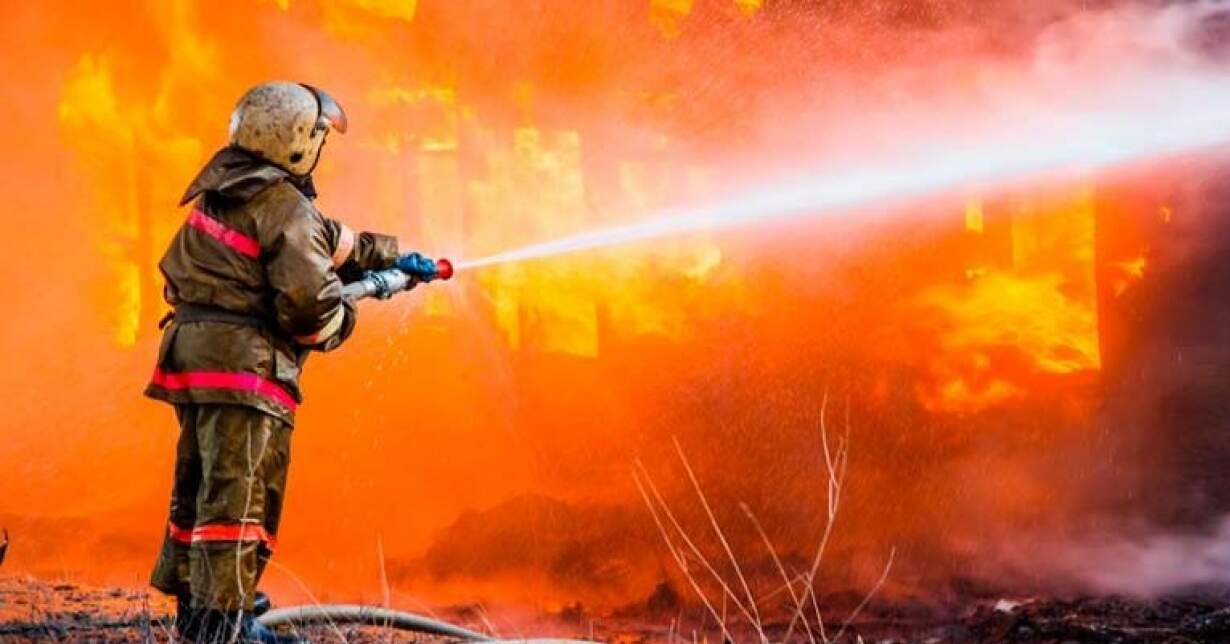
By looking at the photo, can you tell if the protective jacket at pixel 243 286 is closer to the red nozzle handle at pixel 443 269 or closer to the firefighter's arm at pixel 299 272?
the firefighter's arm at pixel 299 272

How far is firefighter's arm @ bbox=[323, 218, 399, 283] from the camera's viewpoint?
4.64 metres

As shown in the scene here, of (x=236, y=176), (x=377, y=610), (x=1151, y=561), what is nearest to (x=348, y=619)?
(x=377, y=610)

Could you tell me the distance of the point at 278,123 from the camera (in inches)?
174

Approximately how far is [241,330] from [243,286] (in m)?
0.15

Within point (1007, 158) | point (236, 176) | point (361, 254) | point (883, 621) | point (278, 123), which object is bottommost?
point (883, 621)

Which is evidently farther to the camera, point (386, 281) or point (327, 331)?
point (386, 281)

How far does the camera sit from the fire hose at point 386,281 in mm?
4617

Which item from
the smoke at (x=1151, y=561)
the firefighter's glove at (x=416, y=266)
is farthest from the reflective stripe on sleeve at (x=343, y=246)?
the smoke at (x=1151, y=561)

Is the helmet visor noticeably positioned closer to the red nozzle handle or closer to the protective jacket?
the protective jacket

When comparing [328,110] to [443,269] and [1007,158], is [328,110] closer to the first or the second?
[443,269]

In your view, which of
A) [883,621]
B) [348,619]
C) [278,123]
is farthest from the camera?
[883,621]

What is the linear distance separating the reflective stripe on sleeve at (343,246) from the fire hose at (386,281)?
0.31 ft

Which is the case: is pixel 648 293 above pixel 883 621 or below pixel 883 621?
above

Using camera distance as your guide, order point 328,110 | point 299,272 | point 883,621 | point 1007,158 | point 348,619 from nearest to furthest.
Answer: point 299,272 < point 328,110 < point 348,619 < point 883,621 < point 1007,158
